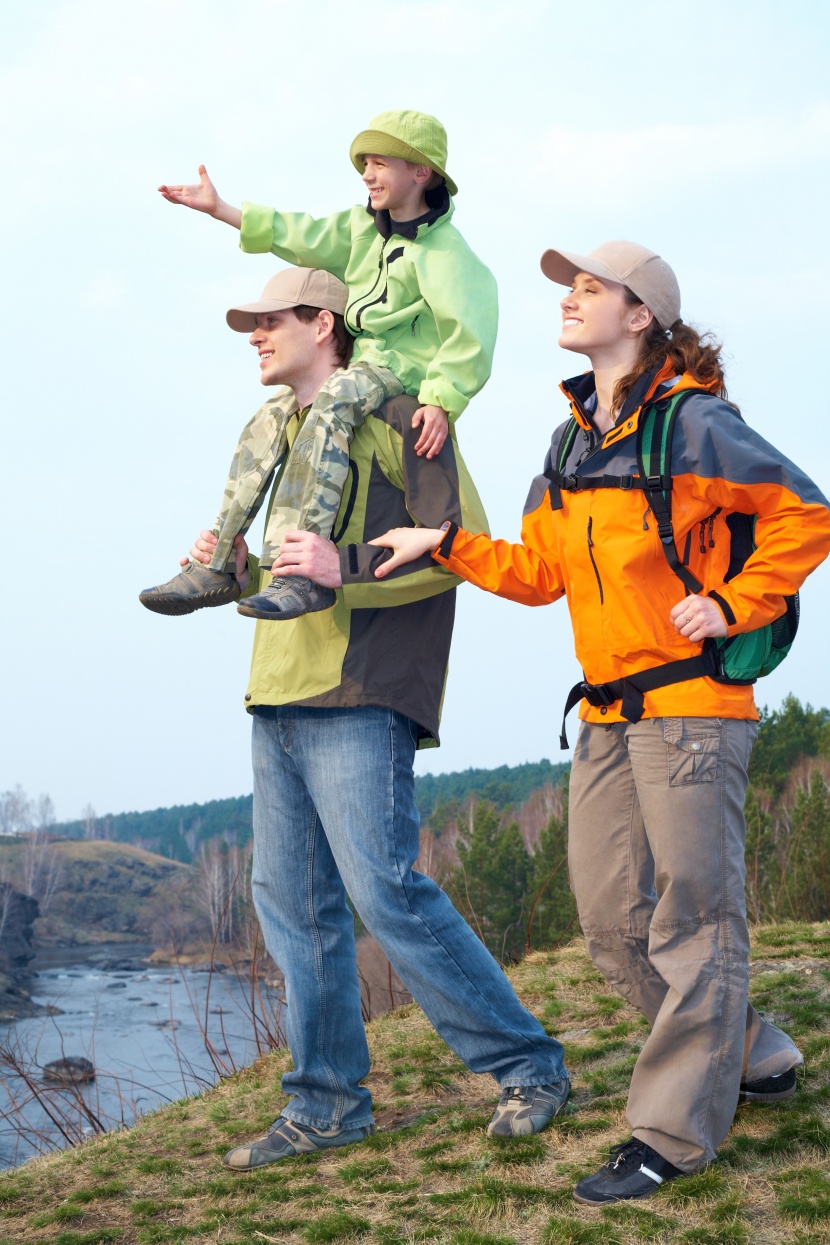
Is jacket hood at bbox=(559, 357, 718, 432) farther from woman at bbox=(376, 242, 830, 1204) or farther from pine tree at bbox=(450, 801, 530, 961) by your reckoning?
pine tree at bbox=(450, 801, 530, 961)

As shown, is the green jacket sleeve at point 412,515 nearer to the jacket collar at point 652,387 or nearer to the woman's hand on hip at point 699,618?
the jacket collar at point 652,387

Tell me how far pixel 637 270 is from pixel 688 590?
0.85m

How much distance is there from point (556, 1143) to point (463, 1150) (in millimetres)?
279

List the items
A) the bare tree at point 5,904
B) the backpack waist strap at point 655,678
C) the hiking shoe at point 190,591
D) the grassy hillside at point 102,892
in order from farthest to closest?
the grassy hillside at point 102,892, the bare tree at point 5,904, the hiking shoe at point 190,591, the backpack waist strap at point 655,678

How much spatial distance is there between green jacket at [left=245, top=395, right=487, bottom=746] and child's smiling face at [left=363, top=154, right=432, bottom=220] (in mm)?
602

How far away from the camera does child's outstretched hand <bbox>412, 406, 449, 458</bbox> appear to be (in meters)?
3.13

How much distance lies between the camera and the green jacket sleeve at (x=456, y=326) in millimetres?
3139

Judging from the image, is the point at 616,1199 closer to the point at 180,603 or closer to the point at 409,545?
the point at 409,545

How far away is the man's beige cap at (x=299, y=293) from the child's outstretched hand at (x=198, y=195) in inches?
17.0

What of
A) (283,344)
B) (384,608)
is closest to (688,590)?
(384,608)

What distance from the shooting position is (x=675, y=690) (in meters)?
2.77

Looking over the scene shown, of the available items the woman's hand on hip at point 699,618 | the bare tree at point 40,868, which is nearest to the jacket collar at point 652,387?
the woman's hand on hip at point 699,618

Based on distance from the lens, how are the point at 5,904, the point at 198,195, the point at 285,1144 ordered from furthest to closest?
the point at 5,904 < the point at 198,195 < the point at 285,1144

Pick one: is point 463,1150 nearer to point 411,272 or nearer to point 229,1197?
point 229,1197
